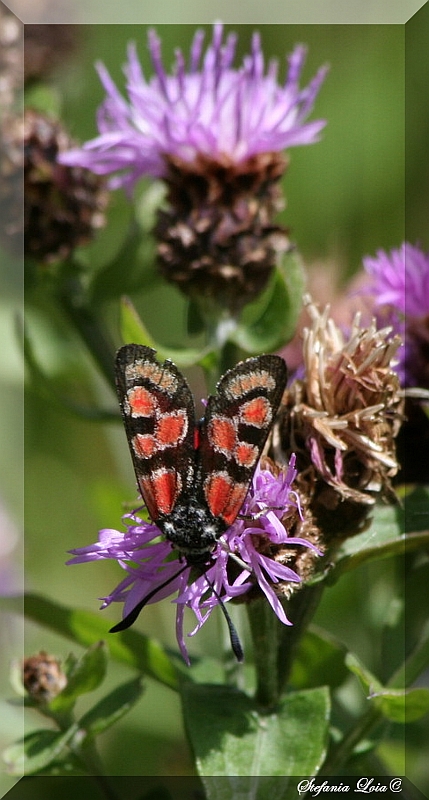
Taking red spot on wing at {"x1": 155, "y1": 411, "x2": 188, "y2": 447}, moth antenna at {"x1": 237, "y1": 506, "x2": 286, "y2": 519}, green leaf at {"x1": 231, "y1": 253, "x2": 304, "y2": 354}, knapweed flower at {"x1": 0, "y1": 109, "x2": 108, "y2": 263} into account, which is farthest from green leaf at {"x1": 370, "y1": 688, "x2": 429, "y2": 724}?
knapweed flower at {"x1": 0, "y1": 109, "x2": 108, "y2": 263}

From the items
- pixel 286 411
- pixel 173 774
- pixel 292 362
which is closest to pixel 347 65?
pixel 292 362

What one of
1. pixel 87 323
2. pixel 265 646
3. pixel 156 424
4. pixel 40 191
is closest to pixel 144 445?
pixel 156 424

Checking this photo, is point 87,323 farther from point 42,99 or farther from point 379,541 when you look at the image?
point 379,541

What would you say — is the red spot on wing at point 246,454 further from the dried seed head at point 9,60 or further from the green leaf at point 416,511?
the dried seed head at point 9,60

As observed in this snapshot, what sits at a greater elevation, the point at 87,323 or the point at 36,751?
the point at 87,323

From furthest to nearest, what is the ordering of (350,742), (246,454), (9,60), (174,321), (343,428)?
(174,321) < (9,60) < (350,742) < (343,428) < (246,454)

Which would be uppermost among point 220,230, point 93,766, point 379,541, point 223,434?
point 220,230

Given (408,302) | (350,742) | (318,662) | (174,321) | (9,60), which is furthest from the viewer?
(174,321)

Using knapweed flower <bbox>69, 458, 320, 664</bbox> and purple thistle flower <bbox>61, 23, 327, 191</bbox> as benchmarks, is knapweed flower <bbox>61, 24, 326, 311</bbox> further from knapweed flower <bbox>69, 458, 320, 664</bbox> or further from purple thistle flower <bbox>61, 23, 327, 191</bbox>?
knapweed flower <bbox>69, 458, 320, 664</bbox>
